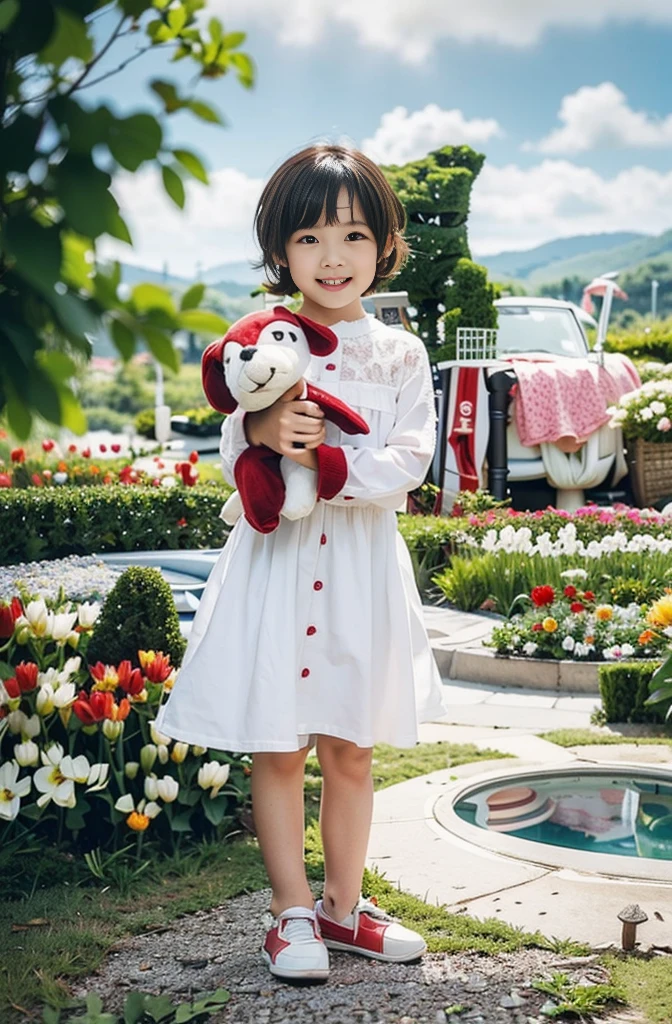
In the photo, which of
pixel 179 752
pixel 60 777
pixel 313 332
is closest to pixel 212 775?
pixel 179 752

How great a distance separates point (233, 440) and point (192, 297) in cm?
157

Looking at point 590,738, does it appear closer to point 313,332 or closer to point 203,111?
point 313,332

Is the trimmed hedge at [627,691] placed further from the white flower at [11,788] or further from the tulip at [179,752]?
the white flower at [11,788]

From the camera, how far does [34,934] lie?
263cm

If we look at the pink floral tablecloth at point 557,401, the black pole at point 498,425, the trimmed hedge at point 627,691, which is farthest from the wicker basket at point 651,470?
the trimmed hedge at point 627,691

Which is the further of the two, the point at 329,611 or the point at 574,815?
the point at 574,815

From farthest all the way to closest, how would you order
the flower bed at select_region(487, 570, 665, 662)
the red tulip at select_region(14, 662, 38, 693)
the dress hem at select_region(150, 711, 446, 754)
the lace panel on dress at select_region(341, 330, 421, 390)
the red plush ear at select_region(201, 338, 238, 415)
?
the flower bed at select_region(487, 570, 665, 662) < the red tulip at select_region(14, 662, 38, 693) < the lace panel on dress at select_region(341, 330, 421, 390) < the red plush ear at select_region(201, 338, 238, 415) < the dress hem at select_region(150, 711, 446, 754)

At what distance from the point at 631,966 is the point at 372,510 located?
104 cm

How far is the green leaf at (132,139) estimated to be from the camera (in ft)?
3.15

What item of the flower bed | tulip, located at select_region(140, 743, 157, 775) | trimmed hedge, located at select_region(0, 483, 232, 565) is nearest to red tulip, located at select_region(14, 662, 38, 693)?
tulip, located at select_region(140, 743, 157, 775)

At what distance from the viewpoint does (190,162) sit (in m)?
1.03

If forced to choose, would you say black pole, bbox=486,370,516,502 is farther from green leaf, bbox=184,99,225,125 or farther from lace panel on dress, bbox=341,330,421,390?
green leaf, bbox=184,99,225,125

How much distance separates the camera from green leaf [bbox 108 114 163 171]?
3.15 ft

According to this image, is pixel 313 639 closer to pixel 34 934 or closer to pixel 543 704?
pixel 34 934
